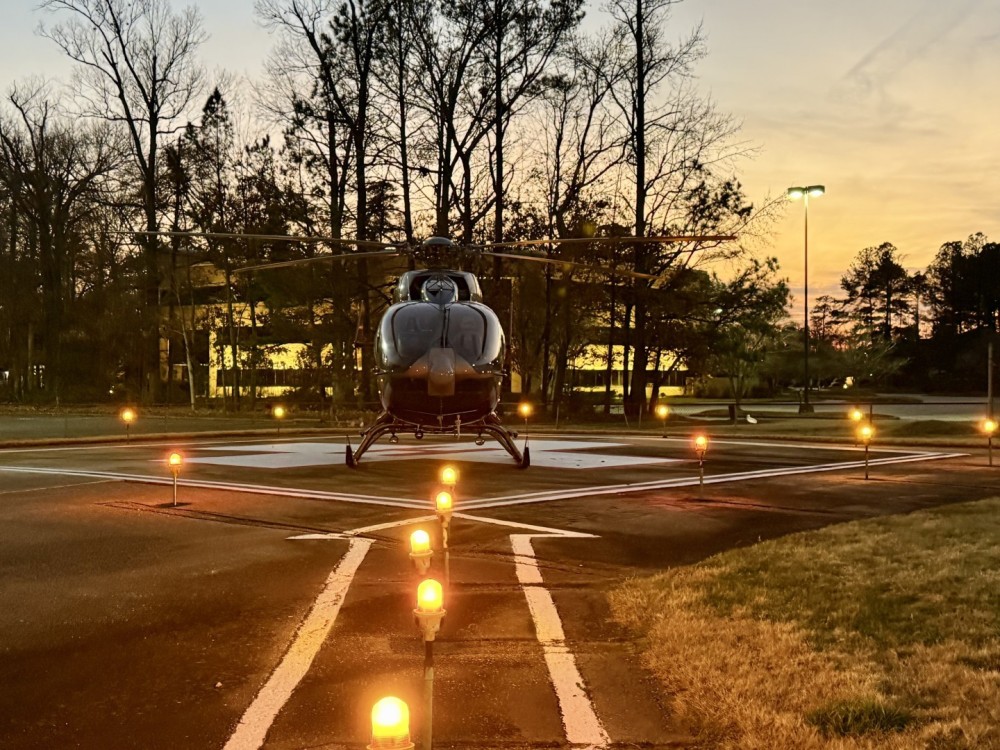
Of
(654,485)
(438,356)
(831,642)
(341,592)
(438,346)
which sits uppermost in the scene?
(438,346)

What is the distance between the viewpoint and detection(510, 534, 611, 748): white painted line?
4125mm

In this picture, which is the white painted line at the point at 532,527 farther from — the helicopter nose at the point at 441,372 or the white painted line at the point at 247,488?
the helicopter nose at the point at 441,372

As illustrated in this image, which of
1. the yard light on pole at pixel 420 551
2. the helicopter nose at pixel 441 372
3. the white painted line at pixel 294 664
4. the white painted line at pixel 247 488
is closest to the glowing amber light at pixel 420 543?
the yard light on pole at pixel 420 551

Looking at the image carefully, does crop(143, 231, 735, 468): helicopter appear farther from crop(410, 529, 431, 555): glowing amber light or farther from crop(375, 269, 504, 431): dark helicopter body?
crop(410, 529, 431, 555): glowing amber light

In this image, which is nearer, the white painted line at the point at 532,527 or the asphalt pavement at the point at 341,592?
the asphalt pavement at the point at 341,592

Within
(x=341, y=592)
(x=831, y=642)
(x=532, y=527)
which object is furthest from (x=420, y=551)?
(x=532, y=527)

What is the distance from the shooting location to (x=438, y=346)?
1286 cm

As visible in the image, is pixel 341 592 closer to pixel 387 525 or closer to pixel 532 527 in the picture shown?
pixel 387 525

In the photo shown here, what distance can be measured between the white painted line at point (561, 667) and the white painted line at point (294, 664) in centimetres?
159

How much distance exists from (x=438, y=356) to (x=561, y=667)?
8.06m

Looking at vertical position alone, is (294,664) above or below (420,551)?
below

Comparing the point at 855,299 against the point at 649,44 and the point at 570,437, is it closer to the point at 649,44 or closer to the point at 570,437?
Answer: the point at 649,44

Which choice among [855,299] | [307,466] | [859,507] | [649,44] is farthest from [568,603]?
[855,299]

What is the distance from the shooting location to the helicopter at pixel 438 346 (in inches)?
505
